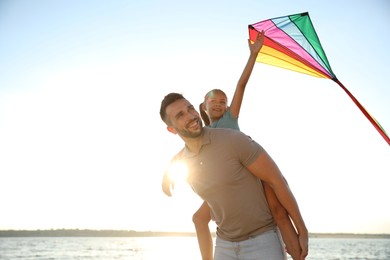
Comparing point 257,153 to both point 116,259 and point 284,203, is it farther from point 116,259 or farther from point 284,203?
point 116,259

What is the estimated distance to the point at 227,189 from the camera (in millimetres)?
2816

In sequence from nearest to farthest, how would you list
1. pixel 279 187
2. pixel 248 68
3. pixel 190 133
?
1. pixel 279 187
2. pixel 190 133
3. pixel 248 68

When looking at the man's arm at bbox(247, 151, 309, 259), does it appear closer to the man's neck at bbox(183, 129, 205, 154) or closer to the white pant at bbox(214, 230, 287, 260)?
the white pant at bbox(214, 230, 287, 260)

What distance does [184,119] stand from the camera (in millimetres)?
2998

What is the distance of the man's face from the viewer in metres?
2.94

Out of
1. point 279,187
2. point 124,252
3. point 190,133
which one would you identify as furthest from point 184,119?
point 124,252

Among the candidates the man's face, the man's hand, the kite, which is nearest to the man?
the man's face

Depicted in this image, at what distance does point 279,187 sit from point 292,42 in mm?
2495

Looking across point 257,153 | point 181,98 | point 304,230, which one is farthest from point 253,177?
point 181,98

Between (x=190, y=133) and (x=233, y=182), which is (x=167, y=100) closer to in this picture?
(x=190, y=133)

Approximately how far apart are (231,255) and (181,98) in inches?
47.5

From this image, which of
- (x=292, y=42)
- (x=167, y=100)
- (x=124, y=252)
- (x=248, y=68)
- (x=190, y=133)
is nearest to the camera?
(x=190, y=133)

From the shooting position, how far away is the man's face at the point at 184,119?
2.94m

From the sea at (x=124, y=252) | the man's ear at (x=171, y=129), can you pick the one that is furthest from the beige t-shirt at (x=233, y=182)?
the sea at (x=124, y=252)
